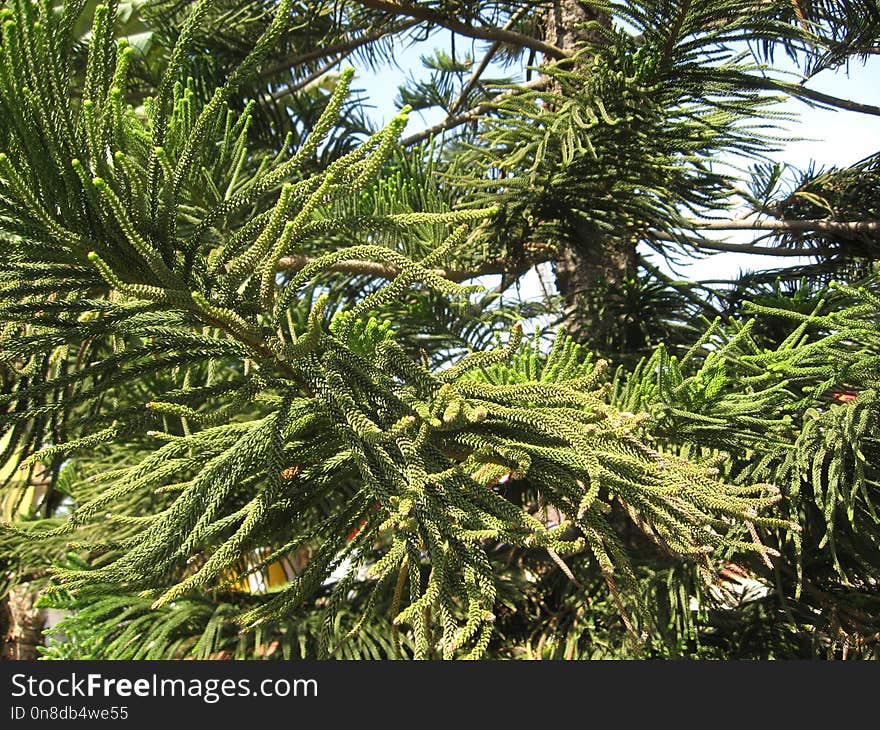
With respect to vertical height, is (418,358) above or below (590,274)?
below

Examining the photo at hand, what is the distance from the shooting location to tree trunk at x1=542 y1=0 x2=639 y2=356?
1.74m

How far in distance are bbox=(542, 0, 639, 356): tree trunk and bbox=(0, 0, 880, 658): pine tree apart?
11 millimetres

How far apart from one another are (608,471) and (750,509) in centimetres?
18

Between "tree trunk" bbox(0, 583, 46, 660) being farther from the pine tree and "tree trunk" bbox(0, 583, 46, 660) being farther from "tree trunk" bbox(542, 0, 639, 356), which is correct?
"tree trunk" bbox(542, 0, 639, 356)

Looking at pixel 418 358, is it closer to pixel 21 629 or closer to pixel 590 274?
pixel 590 274

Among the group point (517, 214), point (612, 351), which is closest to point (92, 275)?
point (517, 214)

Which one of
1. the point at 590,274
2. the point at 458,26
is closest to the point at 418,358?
the point at 590,274

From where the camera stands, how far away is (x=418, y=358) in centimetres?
182

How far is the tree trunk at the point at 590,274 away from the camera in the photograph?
1741 millimetres

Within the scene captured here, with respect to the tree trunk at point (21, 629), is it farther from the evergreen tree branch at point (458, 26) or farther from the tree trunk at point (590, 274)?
the evergreen tree branch at point (458, 26)

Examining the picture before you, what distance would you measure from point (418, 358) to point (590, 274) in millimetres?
429

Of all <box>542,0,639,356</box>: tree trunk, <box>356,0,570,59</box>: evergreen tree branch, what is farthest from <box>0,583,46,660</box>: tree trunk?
<box>356,0,570,59</box>: evergreen tree branch

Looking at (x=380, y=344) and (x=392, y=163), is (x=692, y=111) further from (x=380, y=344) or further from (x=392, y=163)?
(x=380, y=344)

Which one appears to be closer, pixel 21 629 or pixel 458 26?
pixel 458 26
